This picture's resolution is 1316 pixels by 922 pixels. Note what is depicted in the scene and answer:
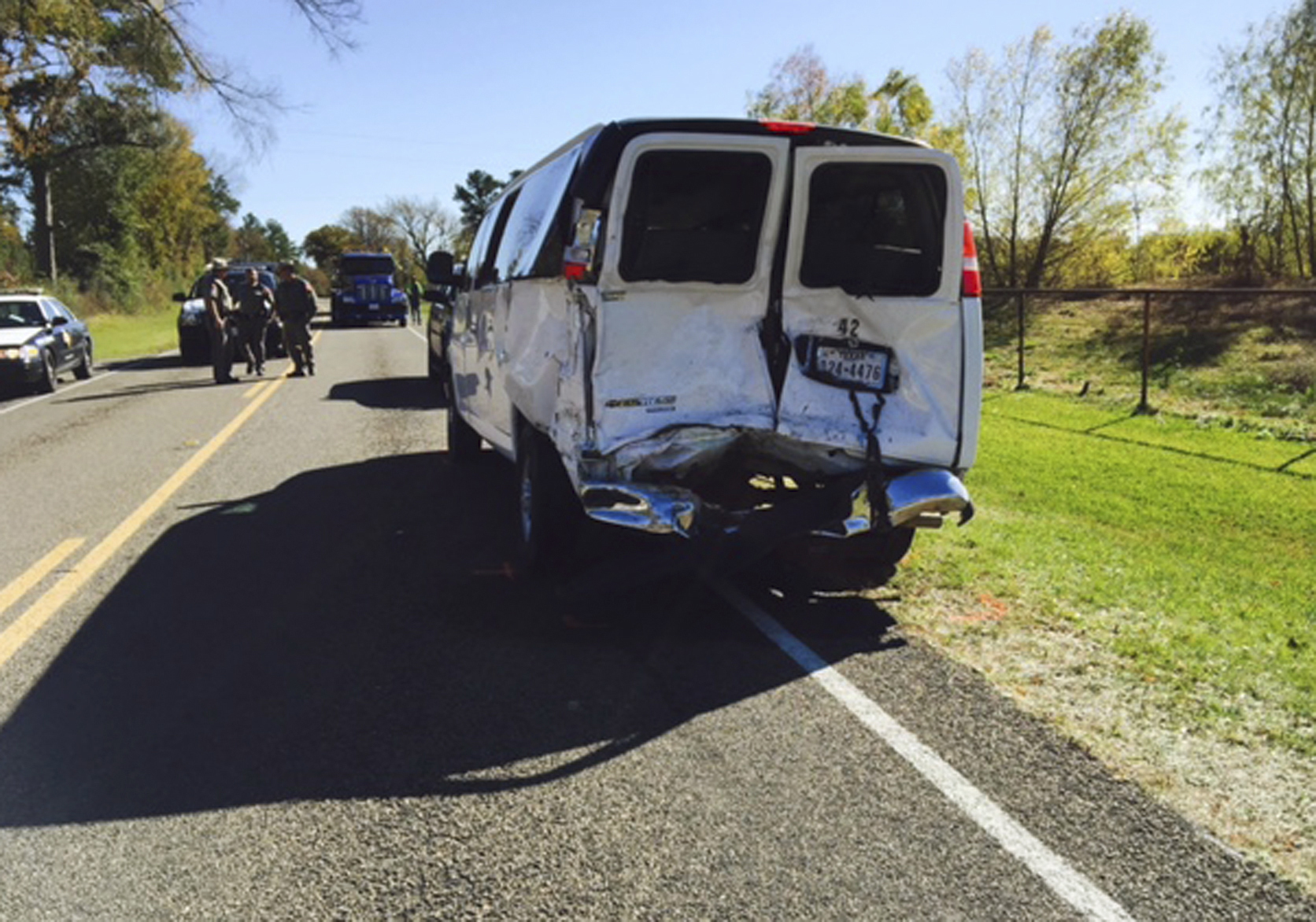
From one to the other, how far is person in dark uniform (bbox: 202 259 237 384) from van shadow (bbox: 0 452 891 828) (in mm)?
11165

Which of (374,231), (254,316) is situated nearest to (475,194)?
(374,231)

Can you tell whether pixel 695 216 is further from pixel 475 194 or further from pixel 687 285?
pixel 475 194

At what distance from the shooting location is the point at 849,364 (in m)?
5.00

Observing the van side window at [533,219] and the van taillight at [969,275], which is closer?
the van taillight at [969,275]

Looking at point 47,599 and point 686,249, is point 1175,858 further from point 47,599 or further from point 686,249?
point 47,599

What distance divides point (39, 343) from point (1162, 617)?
1712 cm

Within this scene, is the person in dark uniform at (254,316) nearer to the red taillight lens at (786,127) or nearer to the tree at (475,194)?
the red taillight lens at (786,127)

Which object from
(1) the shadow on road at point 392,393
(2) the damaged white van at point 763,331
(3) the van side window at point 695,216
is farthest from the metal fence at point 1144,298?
(1) the shadow on road at point 392,393

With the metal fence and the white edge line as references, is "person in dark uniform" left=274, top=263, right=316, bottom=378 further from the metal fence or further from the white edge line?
the white edge line

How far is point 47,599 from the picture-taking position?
18.3 feet

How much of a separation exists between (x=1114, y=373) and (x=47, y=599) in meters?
19.7

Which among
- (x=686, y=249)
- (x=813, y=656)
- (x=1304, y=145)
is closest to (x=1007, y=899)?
(x=813, y=656)

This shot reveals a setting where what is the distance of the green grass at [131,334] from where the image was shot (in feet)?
88.6

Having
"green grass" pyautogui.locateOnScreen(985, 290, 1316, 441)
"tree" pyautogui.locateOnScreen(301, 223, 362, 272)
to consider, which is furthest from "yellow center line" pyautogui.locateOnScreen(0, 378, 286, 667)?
"tree" pyautogui.locateOnScreen(301, 223, 362, 272)
